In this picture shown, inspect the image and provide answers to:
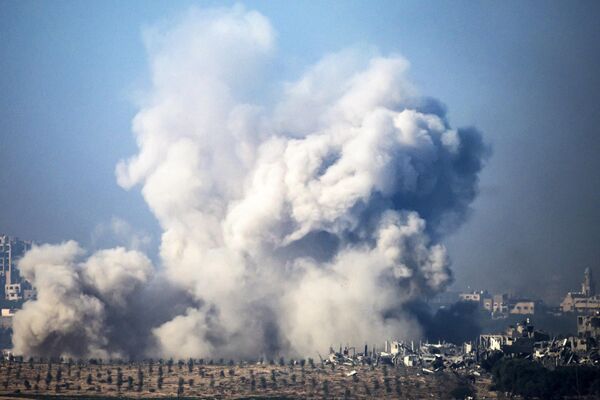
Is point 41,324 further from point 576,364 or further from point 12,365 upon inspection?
point 576,364

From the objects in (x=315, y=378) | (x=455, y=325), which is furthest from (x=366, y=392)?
(x=455, y=325)

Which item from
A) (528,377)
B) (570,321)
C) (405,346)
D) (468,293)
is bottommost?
(528,377)

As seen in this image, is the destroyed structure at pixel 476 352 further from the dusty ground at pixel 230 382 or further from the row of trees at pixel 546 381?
the row of trees at pixel 546 381

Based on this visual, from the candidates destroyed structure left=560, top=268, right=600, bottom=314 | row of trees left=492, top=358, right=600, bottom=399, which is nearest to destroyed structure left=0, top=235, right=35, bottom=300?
destroyed structure left=560, top=268, right=600, bottom=314

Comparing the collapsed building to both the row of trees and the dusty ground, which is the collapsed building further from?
the dusty ground

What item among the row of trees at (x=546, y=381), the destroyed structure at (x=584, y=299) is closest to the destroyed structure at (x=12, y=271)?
the destroyed structure at (x=584, y=299)

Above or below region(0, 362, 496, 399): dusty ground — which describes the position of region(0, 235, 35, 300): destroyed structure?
above

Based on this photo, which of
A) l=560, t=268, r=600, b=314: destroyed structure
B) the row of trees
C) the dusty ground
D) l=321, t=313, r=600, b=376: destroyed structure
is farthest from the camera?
l=560, t=268, r=600, b=314: destroyed structure

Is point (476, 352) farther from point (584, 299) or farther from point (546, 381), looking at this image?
point (584, 299)
